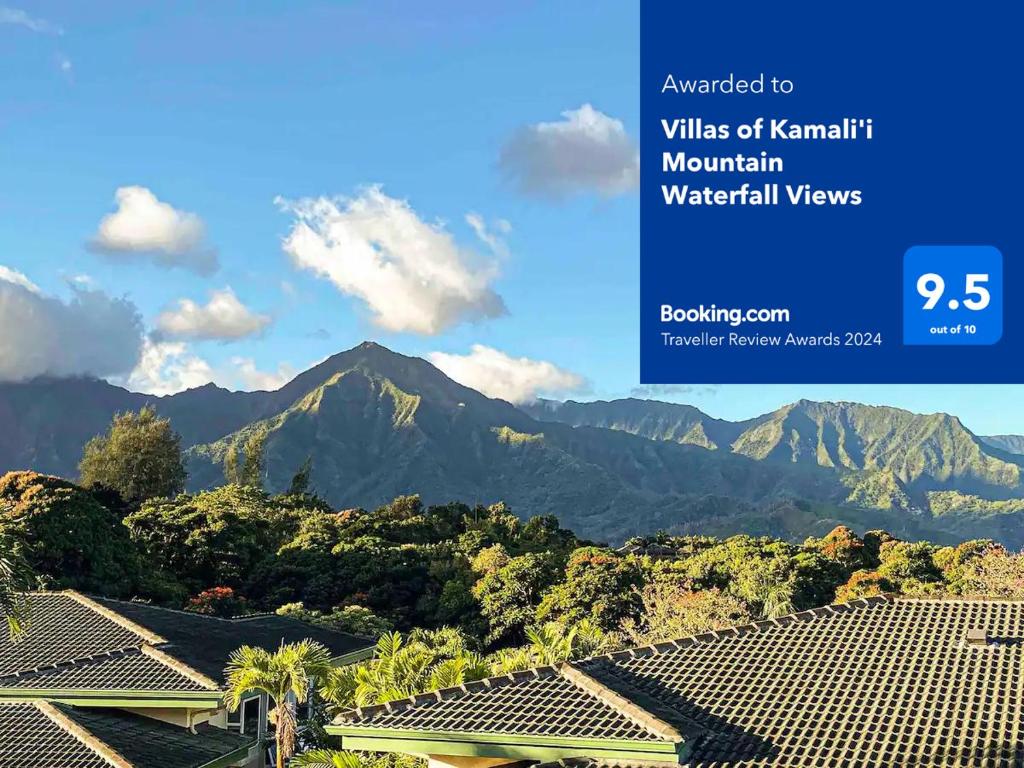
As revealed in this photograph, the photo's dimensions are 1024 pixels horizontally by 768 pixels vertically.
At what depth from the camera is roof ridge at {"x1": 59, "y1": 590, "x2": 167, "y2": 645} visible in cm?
1842

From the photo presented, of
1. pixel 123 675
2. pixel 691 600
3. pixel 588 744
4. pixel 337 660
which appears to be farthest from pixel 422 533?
pixel 588 744

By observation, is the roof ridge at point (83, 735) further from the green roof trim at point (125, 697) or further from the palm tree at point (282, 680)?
the palm tree at point (282, 680)

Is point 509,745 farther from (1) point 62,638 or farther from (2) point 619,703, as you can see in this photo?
(1) point 62,638

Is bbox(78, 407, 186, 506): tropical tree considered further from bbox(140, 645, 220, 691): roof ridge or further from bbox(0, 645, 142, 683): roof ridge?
bbox(140, 645, 220, 691): roof ridge

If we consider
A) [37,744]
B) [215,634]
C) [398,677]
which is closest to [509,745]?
[398,677]

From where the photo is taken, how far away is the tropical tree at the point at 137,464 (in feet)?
219

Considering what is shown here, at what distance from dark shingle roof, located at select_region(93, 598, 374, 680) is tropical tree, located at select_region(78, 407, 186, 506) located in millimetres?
47553

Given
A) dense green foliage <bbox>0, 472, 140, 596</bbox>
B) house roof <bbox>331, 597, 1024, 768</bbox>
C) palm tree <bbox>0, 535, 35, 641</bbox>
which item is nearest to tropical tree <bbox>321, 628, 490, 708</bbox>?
house roof <bbox>331, 597, 1024, 768</bbox>

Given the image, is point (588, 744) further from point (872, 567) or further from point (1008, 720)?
point (872, 567)

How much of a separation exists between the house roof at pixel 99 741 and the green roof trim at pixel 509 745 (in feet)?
19.9

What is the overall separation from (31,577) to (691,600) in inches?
1020

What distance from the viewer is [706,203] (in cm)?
1578

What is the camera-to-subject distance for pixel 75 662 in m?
17.0

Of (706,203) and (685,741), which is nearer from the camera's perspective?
(685,741)
